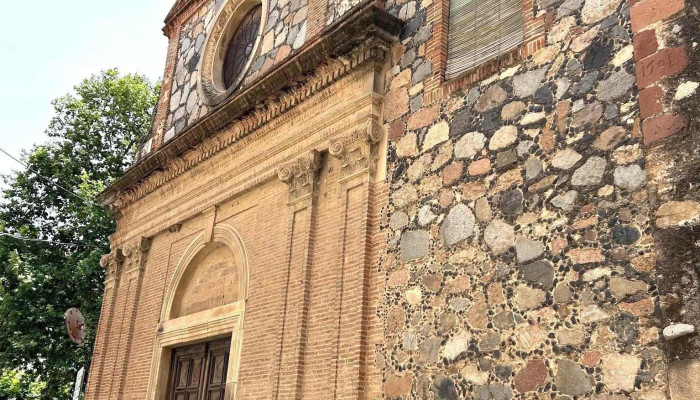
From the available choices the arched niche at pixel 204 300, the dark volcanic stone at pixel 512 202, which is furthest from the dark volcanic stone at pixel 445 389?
the arched niche at pixel 204 300

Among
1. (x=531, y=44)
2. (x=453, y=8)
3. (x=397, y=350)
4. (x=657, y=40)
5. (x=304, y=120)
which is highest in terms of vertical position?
(x=453, y=8)

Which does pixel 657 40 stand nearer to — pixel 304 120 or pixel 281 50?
pixel 304 120

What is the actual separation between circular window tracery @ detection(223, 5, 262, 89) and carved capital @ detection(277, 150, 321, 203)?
331 cm

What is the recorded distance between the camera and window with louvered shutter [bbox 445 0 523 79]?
23.2 ft

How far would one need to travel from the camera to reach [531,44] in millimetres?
6457

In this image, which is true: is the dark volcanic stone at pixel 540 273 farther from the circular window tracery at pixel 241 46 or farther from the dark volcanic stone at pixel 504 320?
the circular window tracery at pixel 241 46

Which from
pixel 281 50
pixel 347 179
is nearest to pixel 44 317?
pixel 281 50

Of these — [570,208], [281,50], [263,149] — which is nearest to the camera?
[570,208]

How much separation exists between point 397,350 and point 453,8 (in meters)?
3.92

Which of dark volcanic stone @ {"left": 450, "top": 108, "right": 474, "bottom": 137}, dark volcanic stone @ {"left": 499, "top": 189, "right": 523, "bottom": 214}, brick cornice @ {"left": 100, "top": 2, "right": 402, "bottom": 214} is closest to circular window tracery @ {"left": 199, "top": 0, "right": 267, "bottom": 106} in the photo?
brick cornice @ {"left": 100, "top": 2, "right": 402, "bottom": 214}

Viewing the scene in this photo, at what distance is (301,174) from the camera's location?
8836 mm

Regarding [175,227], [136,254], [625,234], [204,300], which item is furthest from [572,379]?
[136,254]

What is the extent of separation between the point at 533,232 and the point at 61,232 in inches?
695

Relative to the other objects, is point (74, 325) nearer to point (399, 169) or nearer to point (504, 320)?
point (399, 169)
